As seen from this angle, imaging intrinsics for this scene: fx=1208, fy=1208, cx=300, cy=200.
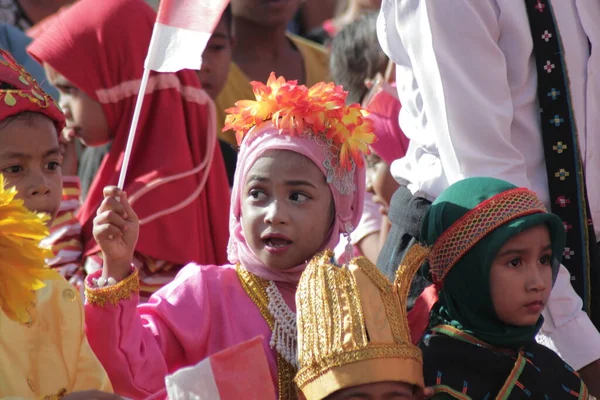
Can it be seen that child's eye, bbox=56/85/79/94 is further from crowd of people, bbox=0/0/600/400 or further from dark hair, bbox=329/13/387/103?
dark hair, bbox=329/13/387/103

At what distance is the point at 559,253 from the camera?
3.93m

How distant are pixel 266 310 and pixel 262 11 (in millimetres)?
3581

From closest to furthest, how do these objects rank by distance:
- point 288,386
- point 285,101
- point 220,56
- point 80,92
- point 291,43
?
→ point 288,386 < point 285,101 < point 80,92 < point 220,56 < point 291,43

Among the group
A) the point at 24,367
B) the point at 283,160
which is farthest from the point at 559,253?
the point at 24,367

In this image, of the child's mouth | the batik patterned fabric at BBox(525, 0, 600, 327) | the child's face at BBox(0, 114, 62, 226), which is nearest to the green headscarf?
the batik patterned fabric at BBox(525, 0, 600, 327)

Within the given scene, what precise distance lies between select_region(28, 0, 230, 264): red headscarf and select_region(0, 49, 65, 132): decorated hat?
3.91 feet

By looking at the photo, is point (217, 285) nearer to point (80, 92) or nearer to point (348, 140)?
point (348, 140)

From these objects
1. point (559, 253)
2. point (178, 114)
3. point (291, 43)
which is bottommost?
point (559, 253)

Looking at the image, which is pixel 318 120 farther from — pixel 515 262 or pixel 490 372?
pixel 490 372

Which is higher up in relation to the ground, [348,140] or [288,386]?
[348,140]

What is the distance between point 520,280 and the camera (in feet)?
12.6

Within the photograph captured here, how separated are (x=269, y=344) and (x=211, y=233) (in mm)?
1651

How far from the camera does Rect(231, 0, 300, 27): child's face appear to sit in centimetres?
726

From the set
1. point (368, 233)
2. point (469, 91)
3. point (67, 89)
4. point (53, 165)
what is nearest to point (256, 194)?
point (53, 165)
